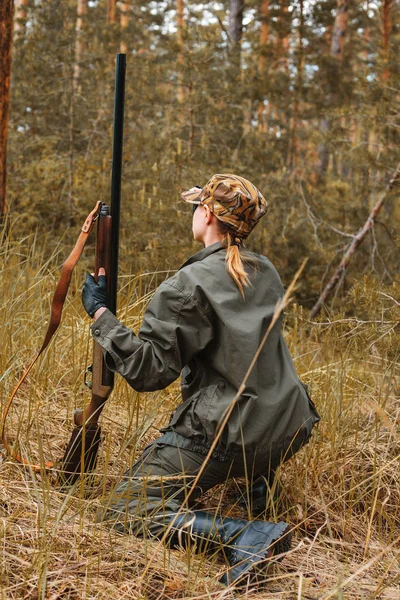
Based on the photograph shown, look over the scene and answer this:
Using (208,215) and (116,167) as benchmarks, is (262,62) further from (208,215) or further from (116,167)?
(116,167)

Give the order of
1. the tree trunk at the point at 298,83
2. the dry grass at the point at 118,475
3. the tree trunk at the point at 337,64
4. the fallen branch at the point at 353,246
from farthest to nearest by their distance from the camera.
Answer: the tree trunk at the point at 337,64 < the tree trunk at the point at 298,83 < the fallen branch at the point at 353,246 < the dry grass at the point at 118,475

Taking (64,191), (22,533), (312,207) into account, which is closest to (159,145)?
(64,191)

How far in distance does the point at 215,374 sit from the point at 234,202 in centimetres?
70

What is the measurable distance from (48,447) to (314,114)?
436 inches

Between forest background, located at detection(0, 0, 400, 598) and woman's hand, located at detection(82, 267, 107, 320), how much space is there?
0.52 metres

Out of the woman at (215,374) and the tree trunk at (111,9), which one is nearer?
the woman at (215,374)

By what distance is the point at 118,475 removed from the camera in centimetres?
260

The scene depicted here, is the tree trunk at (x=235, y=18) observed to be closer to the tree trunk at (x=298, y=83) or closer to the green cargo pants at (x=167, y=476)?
the tree trunk at (x=298, y=83)

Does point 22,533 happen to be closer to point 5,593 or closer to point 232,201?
point 5,593

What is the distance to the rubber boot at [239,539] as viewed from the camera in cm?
228

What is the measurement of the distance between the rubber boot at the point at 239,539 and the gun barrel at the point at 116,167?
88cm

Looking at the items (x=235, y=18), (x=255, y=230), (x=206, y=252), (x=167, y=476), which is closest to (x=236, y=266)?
(x=206, y=252)

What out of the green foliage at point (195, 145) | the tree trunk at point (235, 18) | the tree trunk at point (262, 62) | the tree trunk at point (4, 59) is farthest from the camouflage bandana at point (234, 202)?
the tree trunk at point (235, 18)

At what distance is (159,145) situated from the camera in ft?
29.8
